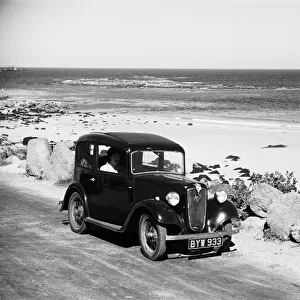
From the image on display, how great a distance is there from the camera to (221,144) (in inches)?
1141

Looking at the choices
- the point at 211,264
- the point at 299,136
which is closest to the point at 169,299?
the point at 211,264

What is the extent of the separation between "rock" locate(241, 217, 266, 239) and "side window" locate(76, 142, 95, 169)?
3.59m

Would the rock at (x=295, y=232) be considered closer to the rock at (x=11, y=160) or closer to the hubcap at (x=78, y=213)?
the hubcap at (x=78, y=213)

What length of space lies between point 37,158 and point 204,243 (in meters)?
10.4

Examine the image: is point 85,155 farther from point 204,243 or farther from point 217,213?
point 204,243

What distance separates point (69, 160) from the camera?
57.6 feet

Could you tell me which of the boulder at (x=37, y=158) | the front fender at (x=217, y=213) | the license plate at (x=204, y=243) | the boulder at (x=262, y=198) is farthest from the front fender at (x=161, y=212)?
the boulder at (x=37, y=158)

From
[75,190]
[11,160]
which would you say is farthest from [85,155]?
[11,160]

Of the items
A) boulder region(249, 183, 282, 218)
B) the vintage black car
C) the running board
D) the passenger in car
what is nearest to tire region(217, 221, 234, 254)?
the vintage black car

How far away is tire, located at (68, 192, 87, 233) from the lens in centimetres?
1178

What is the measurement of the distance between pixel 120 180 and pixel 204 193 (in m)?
1.64

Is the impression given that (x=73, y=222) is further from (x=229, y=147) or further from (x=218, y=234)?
(x=229, y=147)

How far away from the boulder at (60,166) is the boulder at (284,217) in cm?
776

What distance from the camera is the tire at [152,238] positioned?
9.51 meters
